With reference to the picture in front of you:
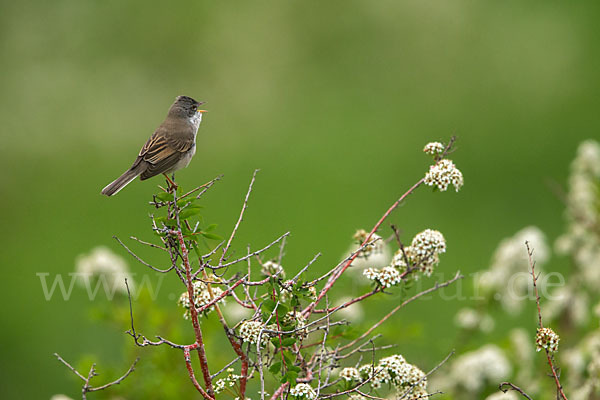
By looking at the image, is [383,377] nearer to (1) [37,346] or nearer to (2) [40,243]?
(1) [37,346]

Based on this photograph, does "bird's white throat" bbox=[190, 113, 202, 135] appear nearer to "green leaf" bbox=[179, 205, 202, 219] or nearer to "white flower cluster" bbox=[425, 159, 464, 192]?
"green leaf" bbox=[179, 205, 202, 219]

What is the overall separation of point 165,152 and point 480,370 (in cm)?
178

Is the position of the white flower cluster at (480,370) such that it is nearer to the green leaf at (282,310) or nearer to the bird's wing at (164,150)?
the green leaf at (282,310)

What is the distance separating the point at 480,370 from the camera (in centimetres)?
342

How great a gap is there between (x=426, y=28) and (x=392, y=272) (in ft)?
31.8

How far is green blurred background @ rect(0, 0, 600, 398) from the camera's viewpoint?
768cm

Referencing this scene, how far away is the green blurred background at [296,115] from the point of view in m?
7.68

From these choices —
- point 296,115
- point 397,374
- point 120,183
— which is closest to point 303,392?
point 397,374

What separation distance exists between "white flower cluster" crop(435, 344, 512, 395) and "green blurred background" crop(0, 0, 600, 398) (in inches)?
108

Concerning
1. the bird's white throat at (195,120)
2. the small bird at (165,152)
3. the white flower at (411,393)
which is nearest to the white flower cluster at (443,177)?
the white flower at (411,393)

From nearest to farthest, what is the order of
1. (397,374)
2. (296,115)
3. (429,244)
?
(397,374), (429,244), (296,115)

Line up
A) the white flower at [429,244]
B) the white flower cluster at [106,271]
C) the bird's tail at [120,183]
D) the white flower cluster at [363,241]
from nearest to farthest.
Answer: the white flower at [429,244] → the white flower cluster at [363,241] → the bird's tail at [120,183] → the white flower cluster at [106,271]

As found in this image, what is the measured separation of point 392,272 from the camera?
2.37 m

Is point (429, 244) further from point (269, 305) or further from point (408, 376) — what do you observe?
point (269, 305)
